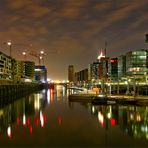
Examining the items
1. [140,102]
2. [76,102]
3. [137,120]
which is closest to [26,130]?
[137,120]

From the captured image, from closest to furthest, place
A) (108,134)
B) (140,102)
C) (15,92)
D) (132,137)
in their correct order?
(132,137) < (108,134) < (140,102) < (15,92)

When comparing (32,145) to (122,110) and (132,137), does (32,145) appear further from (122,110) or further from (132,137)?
(122,110)

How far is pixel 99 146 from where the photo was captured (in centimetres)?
3216

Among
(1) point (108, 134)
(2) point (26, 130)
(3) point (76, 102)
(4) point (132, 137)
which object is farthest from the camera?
(3) point (76, 102)

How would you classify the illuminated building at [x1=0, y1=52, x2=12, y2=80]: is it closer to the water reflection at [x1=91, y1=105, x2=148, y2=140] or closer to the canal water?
the water reflection at [x1=91, y1=105, x2=148, y2=140]

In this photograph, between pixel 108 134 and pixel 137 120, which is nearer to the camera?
pixel 108 134

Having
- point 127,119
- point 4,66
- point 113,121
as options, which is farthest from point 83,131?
point 4,66

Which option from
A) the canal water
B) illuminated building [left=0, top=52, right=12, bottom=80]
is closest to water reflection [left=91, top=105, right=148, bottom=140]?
the canal water

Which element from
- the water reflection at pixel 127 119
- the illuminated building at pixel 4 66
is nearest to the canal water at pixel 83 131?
the water reflection at pixel 127 119

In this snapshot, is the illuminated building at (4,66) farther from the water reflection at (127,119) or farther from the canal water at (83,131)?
the canal water at (83,131)

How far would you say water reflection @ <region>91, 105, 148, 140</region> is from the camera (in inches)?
1573

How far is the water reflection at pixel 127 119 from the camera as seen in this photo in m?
40.0

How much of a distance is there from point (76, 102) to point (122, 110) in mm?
24709

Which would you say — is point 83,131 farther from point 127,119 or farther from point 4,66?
point 4,66
